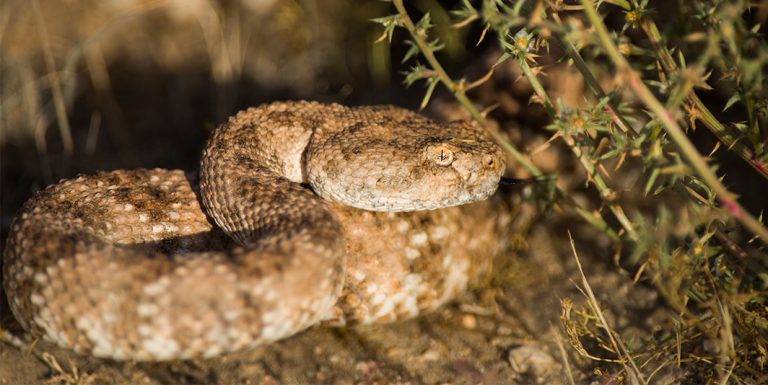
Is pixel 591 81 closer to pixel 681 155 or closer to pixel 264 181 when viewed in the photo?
pixel 681 155

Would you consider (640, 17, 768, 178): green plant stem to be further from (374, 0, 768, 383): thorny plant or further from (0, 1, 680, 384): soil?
(0, 1, 680, 384): soil

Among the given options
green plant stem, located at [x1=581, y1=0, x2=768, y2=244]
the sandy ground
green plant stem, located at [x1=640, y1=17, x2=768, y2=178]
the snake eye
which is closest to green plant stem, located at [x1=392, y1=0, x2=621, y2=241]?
the snake eye

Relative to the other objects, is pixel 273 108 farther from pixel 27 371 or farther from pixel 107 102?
pixel 107 102

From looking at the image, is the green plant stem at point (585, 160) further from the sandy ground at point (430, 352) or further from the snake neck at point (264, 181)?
the snake neck at point (264, 181)

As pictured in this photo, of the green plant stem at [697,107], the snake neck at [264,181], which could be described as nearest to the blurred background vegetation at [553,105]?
the green plant stem at [697,107]

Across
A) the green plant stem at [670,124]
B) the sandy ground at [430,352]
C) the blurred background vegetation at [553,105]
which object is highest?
the green plant stem at [670,124]

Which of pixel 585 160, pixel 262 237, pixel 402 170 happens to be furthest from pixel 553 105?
pixel 262 237

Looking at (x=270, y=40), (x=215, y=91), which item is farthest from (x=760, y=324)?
(x=270, y=40)
